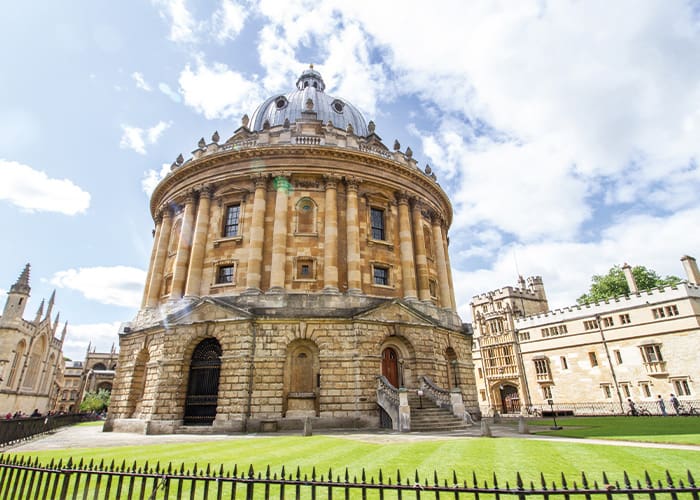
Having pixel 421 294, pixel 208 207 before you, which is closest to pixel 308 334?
pixel 421 294

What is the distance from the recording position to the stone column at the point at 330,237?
24.0 meters

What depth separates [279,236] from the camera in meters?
24.6

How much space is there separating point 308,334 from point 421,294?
9499 mm

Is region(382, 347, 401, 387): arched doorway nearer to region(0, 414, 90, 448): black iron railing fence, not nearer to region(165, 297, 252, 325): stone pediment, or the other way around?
region(165, 297, 252, 325): stone pediment

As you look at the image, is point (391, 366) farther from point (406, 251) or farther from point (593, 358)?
point (593, 358)

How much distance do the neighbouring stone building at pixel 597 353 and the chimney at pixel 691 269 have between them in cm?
7

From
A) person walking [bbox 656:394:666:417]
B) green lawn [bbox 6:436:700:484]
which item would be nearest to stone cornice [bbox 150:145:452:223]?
green lawn [bbox 6:436:700:484]

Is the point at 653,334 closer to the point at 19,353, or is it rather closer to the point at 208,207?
the point at 208,207

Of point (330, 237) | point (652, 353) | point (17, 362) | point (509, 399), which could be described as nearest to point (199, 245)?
point (330, 237)

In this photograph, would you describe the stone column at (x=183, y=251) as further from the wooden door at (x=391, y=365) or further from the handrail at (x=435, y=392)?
the handrail at (x=435, y=392)

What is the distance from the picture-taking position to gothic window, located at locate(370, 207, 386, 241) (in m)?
27.9

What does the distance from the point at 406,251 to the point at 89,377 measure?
8534cm

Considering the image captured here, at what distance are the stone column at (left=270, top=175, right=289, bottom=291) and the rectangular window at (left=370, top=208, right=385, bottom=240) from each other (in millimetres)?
6427

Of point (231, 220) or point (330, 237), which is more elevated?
point (231, 220)
